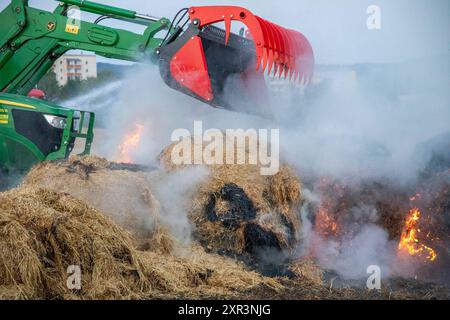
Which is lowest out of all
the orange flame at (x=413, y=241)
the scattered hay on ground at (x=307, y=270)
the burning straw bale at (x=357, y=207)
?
the scattered hay on ground at (x=307, y=270)

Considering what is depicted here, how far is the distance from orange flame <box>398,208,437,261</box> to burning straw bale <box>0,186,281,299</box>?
3.16 meters

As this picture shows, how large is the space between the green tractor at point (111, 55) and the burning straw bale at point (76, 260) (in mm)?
3596

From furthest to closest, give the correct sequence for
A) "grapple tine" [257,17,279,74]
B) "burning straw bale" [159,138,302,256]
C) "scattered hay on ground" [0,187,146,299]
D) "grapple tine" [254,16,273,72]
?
"grapple tine" [257,17,279,74]
"grapple tine" [254,16,273,72]
"burning straw bale" [159,138,302,256]
"scattered hay on ground" [0,187,146,299]

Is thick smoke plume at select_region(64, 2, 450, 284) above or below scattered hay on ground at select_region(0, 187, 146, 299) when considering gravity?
above

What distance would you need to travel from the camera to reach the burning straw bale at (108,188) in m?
8.39

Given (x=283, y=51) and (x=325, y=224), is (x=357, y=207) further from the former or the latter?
(x=283, y=51)

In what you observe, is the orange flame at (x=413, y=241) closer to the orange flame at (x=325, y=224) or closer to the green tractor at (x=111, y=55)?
the orange flame at (x=325, y=224)

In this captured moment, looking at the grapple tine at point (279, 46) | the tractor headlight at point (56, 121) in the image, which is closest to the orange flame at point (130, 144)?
the tractor headlight at point (56, 121)

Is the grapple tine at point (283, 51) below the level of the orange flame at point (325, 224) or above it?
above

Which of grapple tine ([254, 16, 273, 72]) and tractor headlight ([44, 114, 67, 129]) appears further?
tractor headlight ([44, 114, 67, 129])

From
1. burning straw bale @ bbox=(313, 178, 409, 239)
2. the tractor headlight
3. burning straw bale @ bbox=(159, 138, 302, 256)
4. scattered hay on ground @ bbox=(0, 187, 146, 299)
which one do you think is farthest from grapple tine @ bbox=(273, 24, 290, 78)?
scattered hay on ground @ bbox=(0, 187, 146, 299)

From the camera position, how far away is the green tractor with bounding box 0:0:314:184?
10.3 m

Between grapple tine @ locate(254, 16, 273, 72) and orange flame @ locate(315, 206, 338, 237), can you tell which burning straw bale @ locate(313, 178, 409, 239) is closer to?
orange flame @ locate(315, 206, 338, 237)

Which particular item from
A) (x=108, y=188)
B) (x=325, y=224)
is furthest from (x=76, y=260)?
(x=325, y=224)
